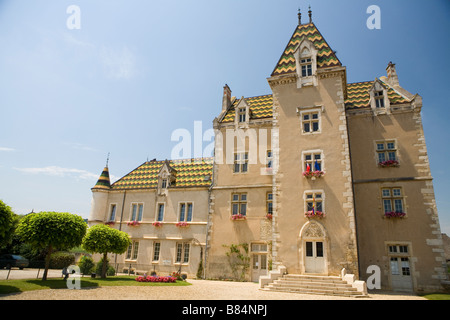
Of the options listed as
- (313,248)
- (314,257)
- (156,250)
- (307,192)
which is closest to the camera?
(314,257)

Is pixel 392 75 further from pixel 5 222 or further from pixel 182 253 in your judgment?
pixel 5 222

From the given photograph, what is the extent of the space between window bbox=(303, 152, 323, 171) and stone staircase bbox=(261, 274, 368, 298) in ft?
21.7

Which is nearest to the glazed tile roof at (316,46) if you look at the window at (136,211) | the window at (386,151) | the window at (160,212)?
the window at (386,151)

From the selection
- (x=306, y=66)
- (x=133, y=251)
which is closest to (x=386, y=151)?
(x=306, y=66)

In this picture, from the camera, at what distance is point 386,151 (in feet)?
64.4

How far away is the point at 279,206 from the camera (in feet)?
61.4

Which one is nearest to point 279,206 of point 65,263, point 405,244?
point 405,244

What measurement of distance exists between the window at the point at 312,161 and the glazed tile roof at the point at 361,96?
5244 mm

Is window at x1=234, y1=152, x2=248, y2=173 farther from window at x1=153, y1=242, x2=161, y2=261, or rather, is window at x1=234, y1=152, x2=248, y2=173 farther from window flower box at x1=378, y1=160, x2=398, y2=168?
window flower box at x1=378, y1=160, x2=398, y2=168

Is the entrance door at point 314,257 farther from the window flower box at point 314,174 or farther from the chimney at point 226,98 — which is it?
the chimney at point 226,98

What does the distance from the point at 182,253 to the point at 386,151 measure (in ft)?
55.6

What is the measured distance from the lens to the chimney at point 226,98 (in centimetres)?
2609
